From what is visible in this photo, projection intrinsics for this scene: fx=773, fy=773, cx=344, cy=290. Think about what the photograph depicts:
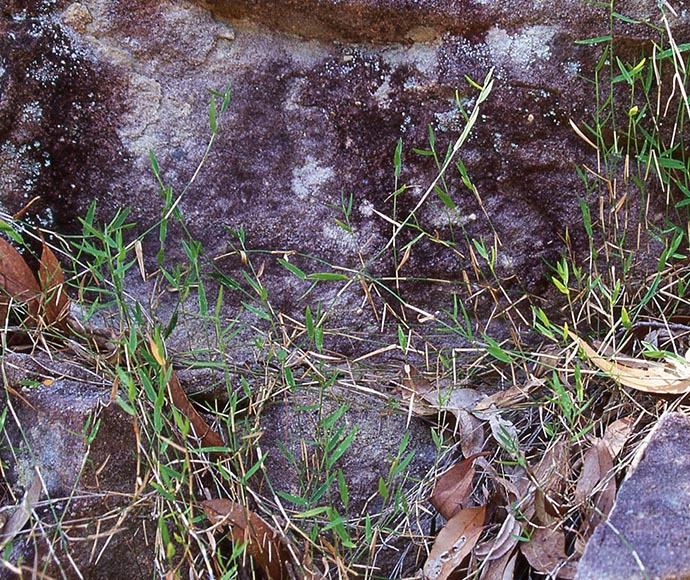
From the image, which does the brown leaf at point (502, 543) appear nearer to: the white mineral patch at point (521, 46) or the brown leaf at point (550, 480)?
the brown leaf at point (550, 480)

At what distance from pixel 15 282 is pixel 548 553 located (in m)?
1.10

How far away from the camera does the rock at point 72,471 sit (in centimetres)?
129

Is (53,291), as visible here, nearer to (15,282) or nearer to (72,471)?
(15,282)

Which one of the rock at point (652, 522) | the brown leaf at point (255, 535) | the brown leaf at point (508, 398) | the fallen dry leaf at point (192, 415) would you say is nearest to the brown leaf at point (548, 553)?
the rock at point (652, 522)

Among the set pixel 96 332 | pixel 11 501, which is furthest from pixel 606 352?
pixel 11 501

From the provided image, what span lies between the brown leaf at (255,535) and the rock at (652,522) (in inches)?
20.1

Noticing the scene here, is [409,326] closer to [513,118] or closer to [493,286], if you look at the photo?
[493,286]

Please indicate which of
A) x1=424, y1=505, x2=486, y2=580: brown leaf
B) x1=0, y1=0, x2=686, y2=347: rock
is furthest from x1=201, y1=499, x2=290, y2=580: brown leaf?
x1=0, y1=0, x2=686, y2=347: rock

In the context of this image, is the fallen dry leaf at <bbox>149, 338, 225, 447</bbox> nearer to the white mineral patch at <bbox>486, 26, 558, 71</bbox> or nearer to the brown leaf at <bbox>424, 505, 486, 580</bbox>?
the brown leaf at <bbox>424, 505, 486, 580</bbox>

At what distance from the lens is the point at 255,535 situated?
134 cm

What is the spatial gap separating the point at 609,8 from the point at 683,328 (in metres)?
0.62

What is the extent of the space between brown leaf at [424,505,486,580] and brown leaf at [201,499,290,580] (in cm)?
26

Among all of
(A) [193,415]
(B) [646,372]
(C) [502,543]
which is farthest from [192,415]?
(B) [646,372]

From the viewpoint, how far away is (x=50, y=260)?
147cm
